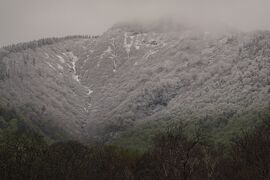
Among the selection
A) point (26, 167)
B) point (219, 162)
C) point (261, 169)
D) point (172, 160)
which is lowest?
point (219, 162)

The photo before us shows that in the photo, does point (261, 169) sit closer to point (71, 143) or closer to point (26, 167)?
point (26, 167)

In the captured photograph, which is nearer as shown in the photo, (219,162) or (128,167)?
(219,162)

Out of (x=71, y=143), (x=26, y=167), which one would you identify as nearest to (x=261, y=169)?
(x=26, y=167)

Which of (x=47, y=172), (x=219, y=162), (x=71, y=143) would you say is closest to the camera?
(x=47, y=172)

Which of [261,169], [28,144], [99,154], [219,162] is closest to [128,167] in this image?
[99,154]

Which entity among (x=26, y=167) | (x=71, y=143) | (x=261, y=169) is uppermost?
(x=261, y=169)

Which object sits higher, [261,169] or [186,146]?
[186,146]

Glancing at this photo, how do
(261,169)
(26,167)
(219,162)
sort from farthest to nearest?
1. (219,162)
2. (26,167)
3. (261,169)

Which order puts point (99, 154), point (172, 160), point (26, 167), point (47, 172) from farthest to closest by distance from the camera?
point (99, 154), point (47, 172), point (26, 167), point (172, 160)

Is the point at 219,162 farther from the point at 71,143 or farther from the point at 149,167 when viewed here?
the point at 71,143
